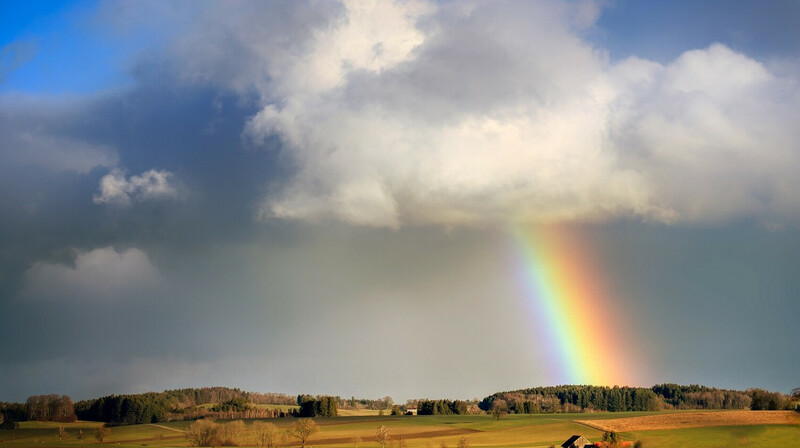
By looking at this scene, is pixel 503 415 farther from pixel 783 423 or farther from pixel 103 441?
pixel 103 441

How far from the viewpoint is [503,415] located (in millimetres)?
190375

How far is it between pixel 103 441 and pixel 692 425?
12595 centimetres

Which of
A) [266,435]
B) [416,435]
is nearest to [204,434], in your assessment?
[266,435]

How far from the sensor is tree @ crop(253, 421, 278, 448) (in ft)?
463

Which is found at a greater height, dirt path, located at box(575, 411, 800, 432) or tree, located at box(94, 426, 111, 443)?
dirt path, located at box(575, 411, 800, 432)

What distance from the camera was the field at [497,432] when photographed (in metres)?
123

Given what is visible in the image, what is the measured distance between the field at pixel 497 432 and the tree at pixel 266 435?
2.07 metres

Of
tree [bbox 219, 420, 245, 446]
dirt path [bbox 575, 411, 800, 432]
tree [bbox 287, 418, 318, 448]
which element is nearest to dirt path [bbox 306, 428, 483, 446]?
tree [bbox 287, 418, 318, 448]

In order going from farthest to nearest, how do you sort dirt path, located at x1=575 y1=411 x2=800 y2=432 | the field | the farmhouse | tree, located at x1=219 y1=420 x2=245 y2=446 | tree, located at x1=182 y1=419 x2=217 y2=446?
tree, located at x1=182 y1=419 x2=217 y2=446
tree, located at x1=219 y1=420 x2=245 y2=446
dirt path, located at x1=575 y1=411 x2=800 y2=432
the field
the farmhouse

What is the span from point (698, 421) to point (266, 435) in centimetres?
8664

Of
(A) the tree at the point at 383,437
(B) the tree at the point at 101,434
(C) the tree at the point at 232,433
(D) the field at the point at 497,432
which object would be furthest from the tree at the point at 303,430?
(B) the tree at the point at 101,434

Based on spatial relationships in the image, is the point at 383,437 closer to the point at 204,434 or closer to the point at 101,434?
the point at 204,434

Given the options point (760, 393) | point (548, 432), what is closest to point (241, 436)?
point (548, 432)

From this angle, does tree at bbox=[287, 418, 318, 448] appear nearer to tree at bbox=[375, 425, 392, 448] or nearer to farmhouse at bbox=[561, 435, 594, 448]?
tree at bbox=[375, 425, 392, 448]
